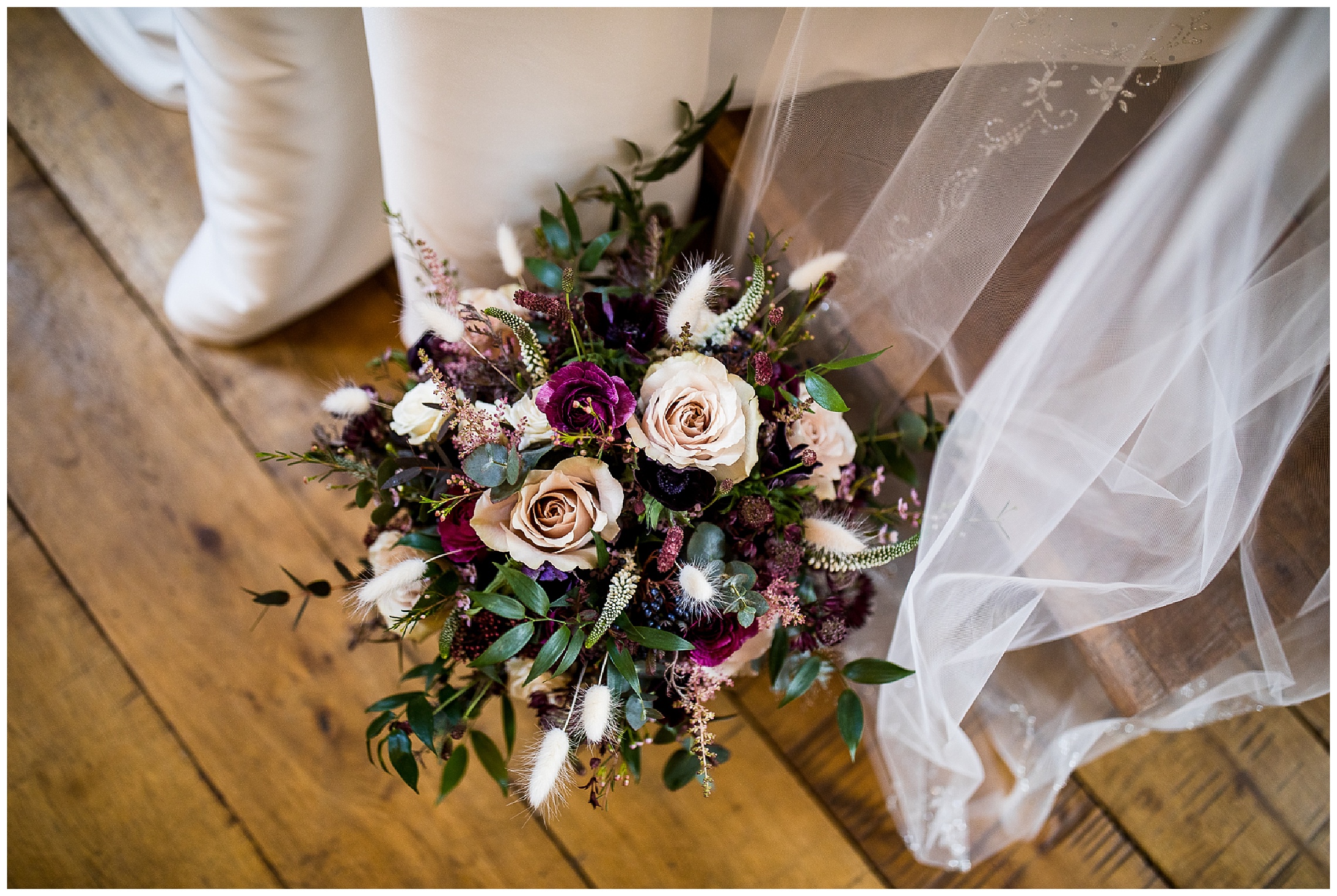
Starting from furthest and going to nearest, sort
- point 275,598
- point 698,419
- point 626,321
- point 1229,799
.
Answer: point 1229,799 → point 275,598 → point 626,321 → point 698,419

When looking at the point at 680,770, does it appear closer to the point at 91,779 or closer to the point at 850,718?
the point at 850,718

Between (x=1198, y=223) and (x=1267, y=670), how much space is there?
1.47ft

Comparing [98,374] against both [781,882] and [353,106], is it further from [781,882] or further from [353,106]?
[781,882]

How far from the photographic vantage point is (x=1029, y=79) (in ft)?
1.70

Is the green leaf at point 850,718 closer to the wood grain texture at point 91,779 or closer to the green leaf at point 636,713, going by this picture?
the green leaf at point 636,713

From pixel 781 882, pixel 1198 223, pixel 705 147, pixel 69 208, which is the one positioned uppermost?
pixel 1198 223

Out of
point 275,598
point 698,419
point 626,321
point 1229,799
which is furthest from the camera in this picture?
point 1229,799

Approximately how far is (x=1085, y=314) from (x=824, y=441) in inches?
8.0

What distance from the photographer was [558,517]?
561mm

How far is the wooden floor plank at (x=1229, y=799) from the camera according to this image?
3.10 feet

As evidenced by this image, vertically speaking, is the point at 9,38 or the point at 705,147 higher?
the point at 705,147

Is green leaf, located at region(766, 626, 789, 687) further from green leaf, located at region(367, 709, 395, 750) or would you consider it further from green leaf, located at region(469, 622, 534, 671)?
green leaf, located at region(367, 709, 395, 750)

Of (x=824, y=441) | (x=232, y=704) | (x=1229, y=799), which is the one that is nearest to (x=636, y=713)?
(x=824, y=441)

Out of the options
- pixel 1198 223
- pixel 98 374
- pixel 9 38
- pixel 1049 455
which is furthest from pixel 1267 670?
pixel 9 38
